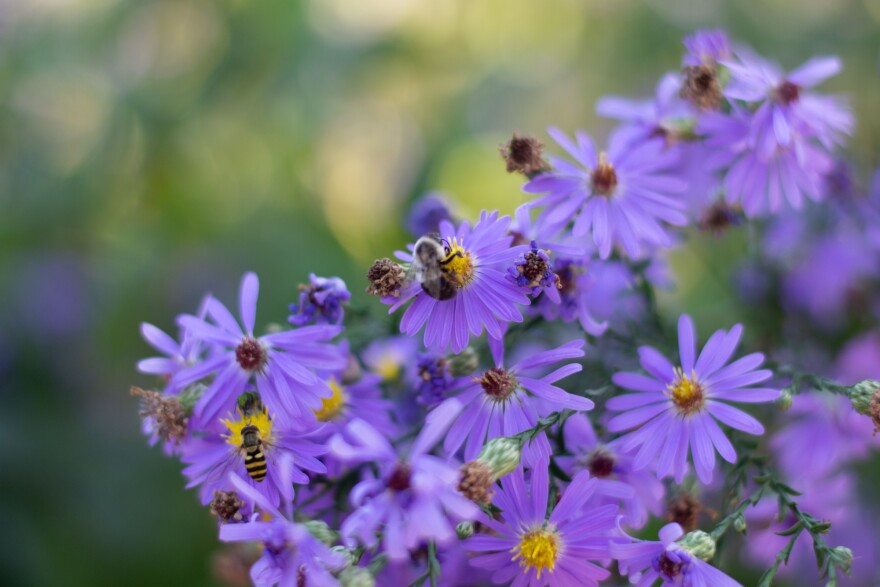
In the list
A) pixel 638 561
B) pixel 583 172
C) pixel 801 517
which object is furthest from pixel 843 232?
pixel 638 561

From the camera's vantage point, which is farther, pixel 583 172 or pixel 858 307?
pixel 858 307

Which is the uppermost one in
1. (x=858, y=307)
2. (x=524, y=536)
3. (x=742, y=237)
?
(x=742, y=237)

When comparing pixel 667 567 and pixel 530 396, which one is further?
pixel 530 396

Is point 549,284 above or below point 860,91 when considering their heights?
below

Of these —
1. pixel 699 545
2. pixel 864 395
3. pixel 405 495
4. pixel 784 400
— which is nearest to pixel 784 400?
pixel 784 400

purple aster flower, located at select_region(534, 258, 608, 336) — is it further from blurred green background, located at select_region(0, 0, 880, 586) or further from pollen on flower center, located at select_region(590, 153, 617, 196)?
blurred green background, located at select_region(0, 0, 880, 586)

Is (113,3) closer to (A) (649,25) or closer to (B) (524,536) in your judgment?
(A) (649,25)

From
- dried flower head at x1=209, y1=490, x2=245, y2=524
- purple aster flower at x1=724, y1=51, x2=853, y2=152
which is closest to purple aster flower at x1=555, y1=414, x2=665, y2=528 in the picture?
dried flower head at x1=209, y1=490, x2=245, y2=524

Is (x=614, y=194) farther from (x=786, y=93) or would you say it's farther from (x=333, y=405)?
(x=333, y=405)
